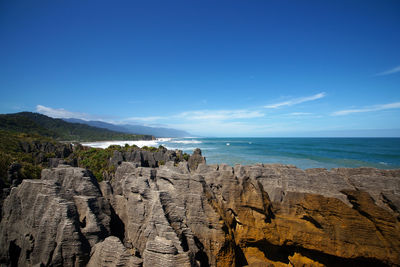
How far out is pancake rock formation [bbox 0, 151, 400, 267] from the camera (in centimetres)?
395

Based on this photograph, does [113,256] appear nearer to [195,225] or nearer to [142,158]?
[195,225]

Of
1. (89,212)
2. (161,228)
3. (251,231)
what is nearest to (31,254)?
(89,212)

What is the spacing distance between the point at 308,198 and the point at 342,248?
50.9 inches

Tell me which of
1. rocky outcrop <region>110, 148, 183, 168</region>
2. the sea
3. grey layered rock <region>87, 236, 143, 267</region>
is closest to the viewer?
grey layered rock <region>87, 236, 143, 267</region>

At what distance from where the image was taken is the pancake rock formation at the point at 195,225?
12.9 ft

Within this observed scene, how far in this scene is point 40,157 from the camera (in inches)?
711

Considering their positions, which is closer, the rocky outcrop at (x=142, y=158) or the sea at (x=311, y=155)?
the rocky outcrop at (x=142, y=158)

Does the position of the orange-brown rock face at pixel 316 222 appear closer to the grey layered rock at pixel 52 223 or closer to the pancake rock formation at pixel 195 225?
the pancake rock formation at pixel 195 225

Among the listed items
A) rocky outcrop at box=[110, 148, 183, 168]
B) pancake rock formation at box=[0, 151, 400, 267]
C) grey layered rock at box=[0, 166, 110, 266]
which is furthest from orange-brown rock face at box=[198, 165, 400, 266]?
rocky outcrop at box=[110, 148, 183, 168]

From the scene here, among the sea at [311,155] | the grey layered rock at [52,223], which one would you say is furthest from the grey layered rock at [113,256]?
the sea at [311,155]

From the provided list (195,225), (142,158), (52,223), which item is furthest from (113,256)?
(142,158)

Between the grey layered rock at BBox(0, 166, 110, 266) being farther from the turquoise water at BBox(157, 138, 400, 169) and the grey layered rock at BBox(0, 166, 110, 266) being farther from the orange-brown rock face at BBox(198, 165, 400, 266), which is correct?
the turquoise water at BBox(157, 138, 400, 169)

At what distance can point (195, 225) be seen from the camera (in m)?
4.90

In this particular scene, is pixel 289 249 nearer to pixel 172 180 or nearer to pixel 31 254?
pixel 172 180
